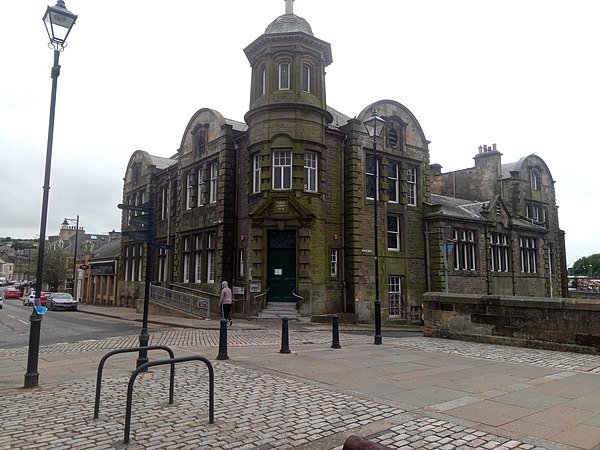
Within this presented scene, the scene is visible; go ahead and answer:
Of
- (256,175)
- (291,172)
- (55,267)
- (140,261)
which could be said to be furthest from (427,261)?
(55,267)

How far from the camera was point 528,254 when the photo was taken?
114ft

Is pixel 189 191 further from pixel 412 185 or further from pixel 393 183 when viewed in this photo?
pixel 412 185

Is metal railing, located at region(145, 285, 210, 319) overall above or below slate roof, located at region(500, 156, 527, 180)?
below

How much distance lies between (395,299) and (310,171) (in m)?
9.15

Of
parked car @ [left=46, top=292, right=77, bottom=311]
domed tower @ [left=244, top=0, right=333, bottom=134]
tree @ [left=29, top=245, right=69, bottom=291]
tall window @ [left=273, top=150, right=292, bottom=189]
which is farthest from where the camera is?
tree @ [left=29, top=245, right=69, bottom=291]

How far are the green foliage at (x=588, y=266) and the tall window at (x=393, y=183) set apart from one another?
412 ft

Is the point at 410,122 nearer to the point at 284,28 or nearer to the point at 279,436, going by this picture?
the point at 284,28

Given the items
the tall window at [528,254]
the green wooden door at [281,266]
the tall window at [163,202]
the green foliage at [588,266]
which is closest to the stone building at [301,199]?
the green wooden door at [281,266]

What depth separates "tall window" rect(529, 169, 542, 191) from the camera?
128ft

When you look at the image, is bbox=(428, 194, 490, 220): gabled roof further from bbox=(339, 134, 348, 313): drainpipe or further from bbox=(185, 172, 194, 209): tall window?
bbox=(185, 172, 194, 209): tall window

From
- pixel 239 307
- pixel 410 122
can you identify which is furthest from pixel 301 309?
pixel 410 122

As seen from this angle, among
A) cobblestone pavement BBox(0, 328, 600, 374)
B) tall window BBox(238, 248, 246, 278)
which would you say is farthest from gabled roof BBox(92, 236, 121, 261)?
cobblestone pavement BBox(0, 328, 600, 374)

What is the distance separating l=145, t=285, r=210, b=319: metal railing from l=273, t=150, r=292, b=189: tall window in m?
6.90

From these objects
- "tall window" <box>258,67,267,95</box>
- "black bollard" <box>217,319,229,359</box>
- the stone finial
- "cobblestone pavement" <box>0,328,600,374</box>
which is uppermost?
the stone finial
